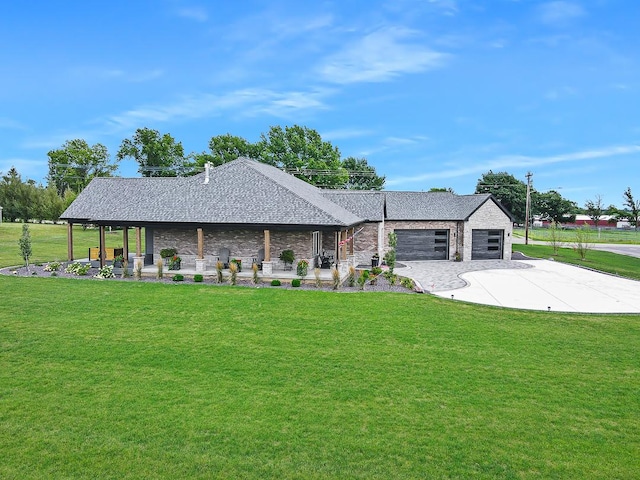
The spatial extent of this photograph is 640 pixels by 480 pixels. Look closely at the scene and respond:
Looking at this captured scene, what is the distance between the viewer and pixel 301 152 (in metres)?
61.4

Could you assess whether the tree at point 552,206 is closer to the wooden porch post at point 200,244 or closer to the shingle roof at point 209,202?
the shingle roof at point 209,202

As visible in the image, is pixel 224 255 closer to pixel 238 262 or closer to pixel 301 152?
pixel 238 262

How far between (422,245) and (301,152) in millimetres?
33307

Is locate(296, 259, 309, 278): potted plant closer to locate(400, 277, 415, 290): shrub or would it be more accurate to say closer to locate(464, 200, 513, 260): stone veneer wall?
locate(400, 277, 415, 290): shrub

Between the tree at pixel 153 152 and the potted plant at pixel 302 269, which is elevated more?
the tree at pixel 153 152

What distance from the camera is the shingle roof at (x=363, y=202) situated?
29.4 metres

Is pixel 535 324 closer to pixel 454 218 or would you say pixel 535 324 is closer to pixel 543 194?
pixel 454 218

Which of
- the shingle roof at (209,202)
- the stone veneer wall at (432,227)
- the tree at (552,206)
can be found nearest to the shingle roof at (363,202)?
the stone veneer wall at (432,227)

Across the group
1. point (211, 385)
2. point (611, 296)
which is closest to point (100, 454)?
point (211, 385)

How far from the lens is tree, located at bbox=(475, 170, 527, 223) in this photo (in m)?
79.1

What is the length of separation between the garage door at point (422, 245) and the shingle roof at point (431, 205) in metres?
1.12

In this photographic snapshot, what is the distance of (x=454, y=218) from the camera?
32.0 metres

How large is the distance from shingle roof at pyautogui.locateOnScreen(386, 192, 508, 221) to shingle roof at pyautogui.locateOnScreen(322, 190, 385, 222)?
199cm

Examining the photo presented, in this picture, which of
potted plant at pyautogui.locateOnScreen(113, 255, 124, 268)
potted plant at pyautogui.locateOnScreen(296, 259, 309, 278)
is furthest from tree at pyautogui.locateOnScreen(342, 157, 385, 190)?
potted plant at pyautogui.locateOnScreen(296, 259, 309, 278)
